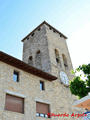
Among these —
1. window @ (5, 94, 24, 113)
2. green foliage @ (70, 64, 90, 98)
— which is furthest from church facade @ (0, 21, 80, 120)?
green foliage @ (70, 64, 90, 98)

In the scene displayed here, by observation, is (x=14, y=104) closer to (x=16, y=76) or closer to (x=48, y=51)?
(x=16, y=76)

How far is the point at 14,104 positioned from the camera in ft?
32.6

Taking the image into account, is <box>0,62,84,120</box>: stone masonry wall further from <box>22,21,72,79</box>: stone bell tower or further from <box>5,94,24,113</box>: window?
<box>22,21,72,79</box>: stone bell tower

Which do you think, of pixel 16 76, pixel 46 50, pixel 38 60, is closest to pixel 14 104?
pixel 16 76

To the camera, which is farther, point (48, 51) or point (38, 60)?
point (38, 60)

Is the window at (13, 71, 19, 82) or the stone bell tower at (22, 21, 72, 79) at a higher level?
the stone bell tower at (22, 21, 72, 79)

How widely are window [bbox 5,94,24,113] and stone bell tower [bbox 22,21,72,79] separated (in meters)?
6.00

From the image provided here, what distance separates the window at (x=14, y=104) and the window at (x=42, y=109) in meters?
1.53

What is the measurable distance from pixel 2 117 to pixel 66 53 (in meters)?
14.0

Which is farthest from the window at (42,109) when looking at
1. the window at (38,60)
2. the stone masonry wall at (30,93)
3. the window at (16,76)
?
the window at (38,60)

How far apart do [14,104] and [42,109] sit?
2.74 meters

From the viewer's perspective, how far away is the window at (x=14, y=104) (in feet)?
31.5

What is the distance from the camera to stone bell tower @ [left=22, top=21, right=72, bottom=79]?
17.0 meters

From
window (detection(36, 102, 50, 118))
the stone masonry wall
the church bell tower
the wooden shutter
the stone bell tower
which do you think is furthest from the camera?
the stone bell tower
